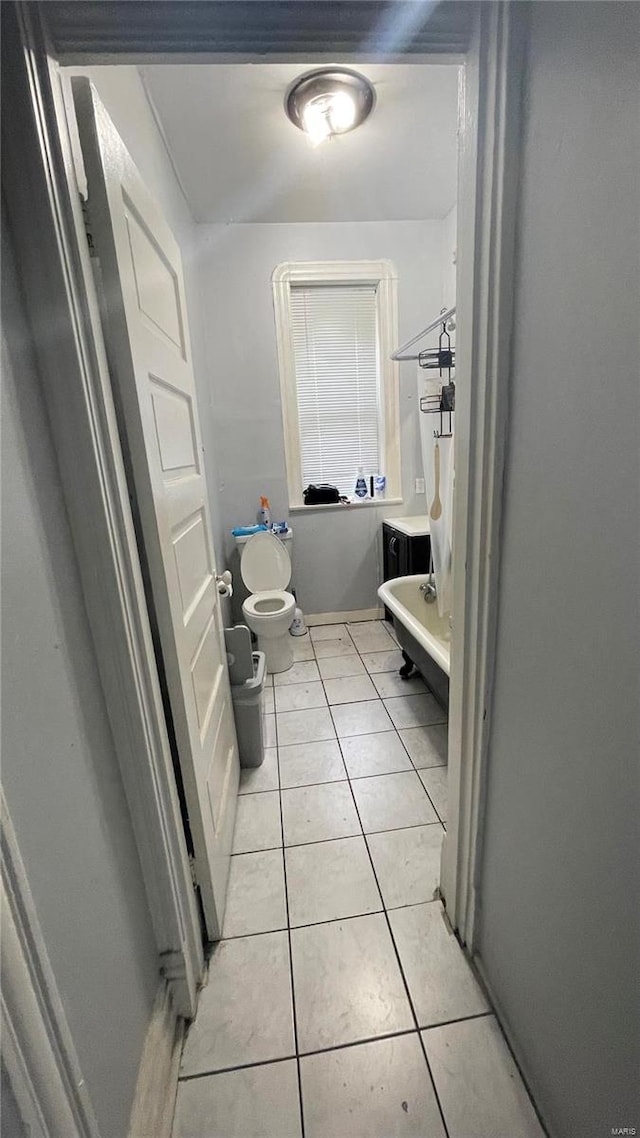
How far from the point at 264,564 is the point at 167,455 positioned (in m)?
2.00

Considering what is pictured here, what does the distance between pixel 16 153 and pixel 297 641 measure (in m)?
2.84

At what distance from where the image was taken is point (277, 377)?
121 inches

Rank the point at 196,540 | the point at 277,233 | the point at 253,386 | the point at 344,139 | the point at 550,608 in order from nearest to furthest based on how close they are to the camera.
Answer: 1. the point at 550,608
2. the point at 196,540
3. the point at 344,139
4. the point at 277,233
5. the point at 253,386

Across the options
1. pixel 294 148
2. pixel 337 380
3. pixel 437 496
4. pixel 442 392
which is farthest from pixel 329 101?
pixel 437 496

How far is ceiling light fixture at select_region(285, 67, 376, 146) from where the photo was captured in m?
1.68

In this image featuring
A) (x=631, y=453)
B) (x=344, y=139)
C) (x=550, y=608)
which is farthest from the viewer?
(x=344, y=139)

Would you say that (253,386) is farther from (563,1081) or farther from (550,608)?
(563,1081)

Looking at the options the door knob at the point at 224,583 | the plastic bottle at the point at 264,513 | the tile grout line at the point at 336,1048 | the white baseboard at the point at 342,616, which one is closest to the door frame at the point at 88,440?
the tile grout line at the point at 336,1048

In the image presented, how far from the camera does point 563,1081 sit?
0.82 meters

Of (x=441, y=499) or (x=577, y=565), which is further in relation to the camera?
(x=441, y=499)

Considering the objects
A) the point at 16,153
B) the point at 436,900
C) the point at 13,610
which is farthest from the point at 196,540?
the point at 436,900

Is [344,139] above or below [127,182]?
above

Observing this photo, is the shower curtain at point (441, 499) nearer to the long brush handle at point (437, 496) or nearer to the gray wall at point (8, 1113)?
the long brush handle at point (437, 496)

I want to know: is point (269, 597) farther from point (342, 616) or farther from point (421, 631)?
point (421, 631)
